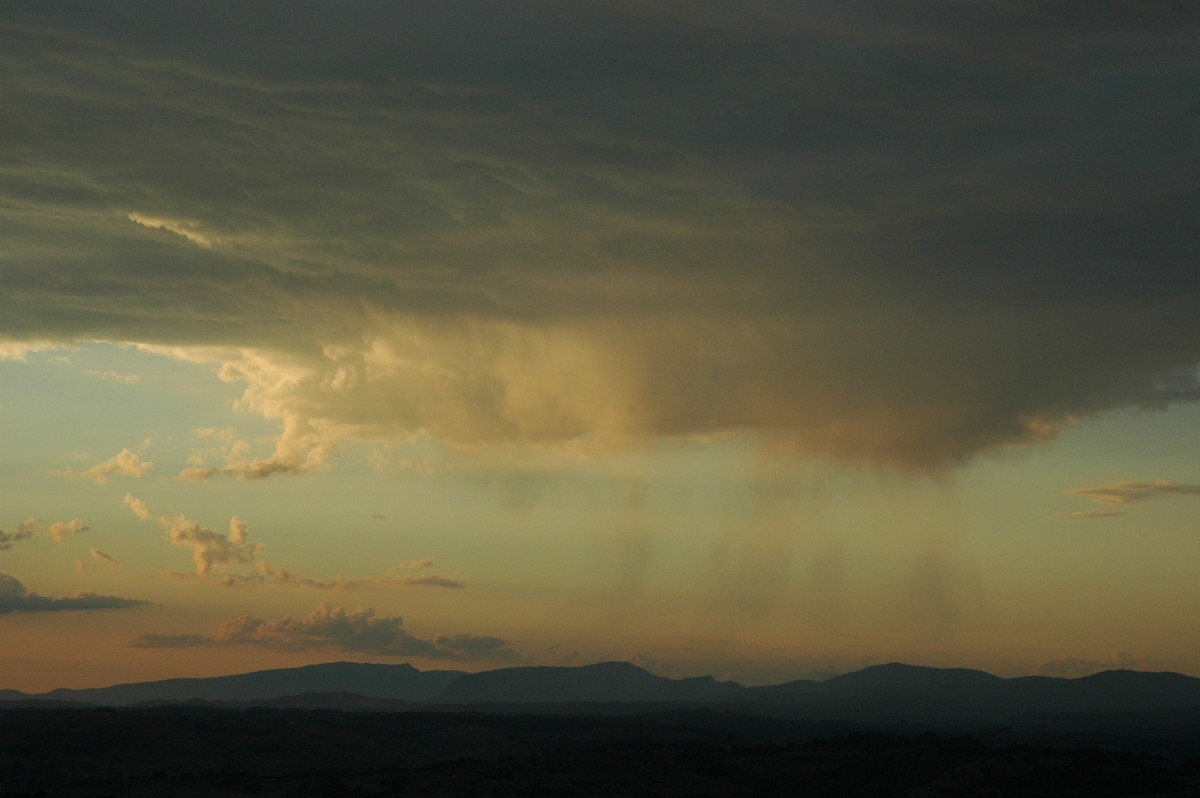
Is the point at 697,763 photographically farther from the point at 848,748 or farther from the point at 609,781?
the point at 848,748

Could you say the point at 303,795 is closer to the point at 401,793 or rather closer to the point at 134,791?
the point at 401,793

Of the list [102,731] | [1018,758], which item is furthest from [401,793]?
[102,731]

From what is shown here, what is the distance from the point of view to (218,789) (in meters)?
111

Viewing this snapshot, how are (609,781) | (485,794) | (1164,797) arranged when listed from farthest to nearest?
(609,781) < (485,794) < (1164,797)

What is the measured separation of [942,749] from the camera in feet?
404

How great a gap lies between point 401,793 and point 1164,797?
225 feet

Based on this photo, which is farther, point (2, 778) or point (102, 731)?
point (102, 731)

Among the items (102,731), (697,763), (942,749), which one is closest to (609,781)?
(697,763)

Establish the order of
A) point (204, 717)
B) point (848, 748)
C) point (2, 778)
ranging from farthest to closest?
point (204, 717), point (2, 778), point (848, 748)

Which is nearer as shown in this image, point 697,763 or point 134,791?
point 134,791

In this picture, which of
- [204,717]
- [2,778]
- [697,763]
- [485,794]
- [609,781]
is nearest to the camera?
[485,794]

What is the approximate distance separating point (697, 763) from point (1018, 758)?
33.4 m

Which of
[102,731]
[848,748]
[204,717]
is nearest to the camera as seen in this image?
[848,748]

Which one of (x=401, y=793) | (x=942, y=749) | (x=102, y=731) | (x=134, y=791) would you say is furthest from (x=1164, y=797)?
(x=102, y=731)
